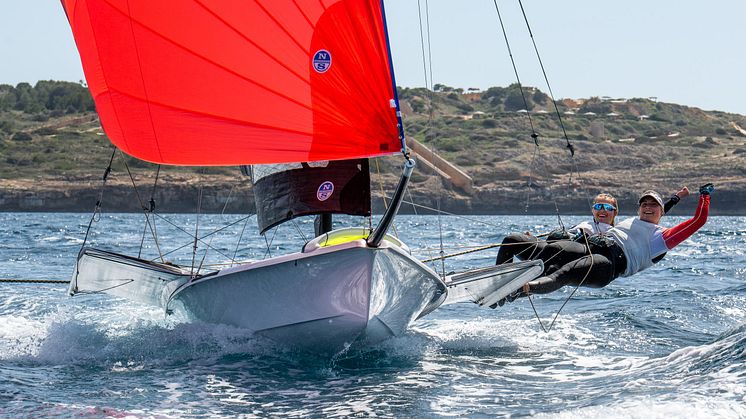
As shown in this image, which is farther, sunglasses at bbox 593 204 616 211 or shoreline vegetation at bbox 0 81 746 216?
shoreline vegetation at bbox 0 81 746 216

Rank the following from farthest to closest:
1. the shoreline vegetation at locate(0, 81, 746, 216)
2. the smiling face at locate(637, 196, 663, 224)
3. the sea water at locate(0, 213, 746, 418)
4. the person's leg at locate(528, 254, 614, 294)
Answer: the shoreline vegetation at locate(0, 81, 746, 216), the smiling face at locate(637, 196, 663, 224), the person's leg at locate(528, 254, 614, 294), the sea water at locate(0, 213, 746, 418)

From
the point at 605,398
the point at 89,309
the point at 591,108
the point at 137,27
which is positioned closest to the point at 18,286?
the point at 89,309

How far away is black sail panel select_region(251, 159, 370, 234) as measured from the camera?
7.18 metres

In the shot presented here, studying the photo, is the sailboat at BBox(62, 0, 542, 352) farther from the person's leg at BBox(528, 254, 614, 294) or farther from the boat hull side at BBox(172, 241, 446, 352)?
the person's leg at BBox(528, 254, 614, 294)

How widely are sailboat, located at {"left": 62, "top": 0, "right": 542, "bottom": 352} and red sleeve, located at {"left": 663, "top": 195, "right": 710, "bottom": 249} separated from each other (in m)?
1.91

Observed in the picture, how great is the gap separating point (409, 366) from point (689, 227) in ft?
7.87

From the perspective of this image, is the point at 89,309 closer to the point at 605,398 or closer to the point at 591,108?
the point at 605,398

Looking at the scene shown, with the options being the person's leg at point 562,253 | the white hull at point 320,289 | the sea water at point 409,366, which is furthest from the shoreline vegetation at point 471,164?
the white hull at point 320,289

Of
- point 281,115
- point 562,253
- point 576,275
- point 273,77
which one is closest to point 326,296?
point 281,115

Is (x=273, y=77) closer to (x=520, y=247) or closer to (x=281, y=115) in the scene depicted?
(x=281, y=115)

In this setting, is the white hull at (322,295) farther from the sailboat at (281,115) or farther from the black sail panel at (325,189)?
the black sail panel at (325,189)

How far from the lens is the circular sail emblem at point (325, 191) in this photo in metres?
7.18

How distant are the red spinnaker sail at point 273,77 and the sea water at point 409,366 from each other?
1.15m

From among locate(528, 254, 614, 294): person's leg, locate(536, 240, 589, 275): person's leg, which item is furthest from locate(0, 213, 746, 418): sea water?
locate(536, 240, 589, 275): person's leg
